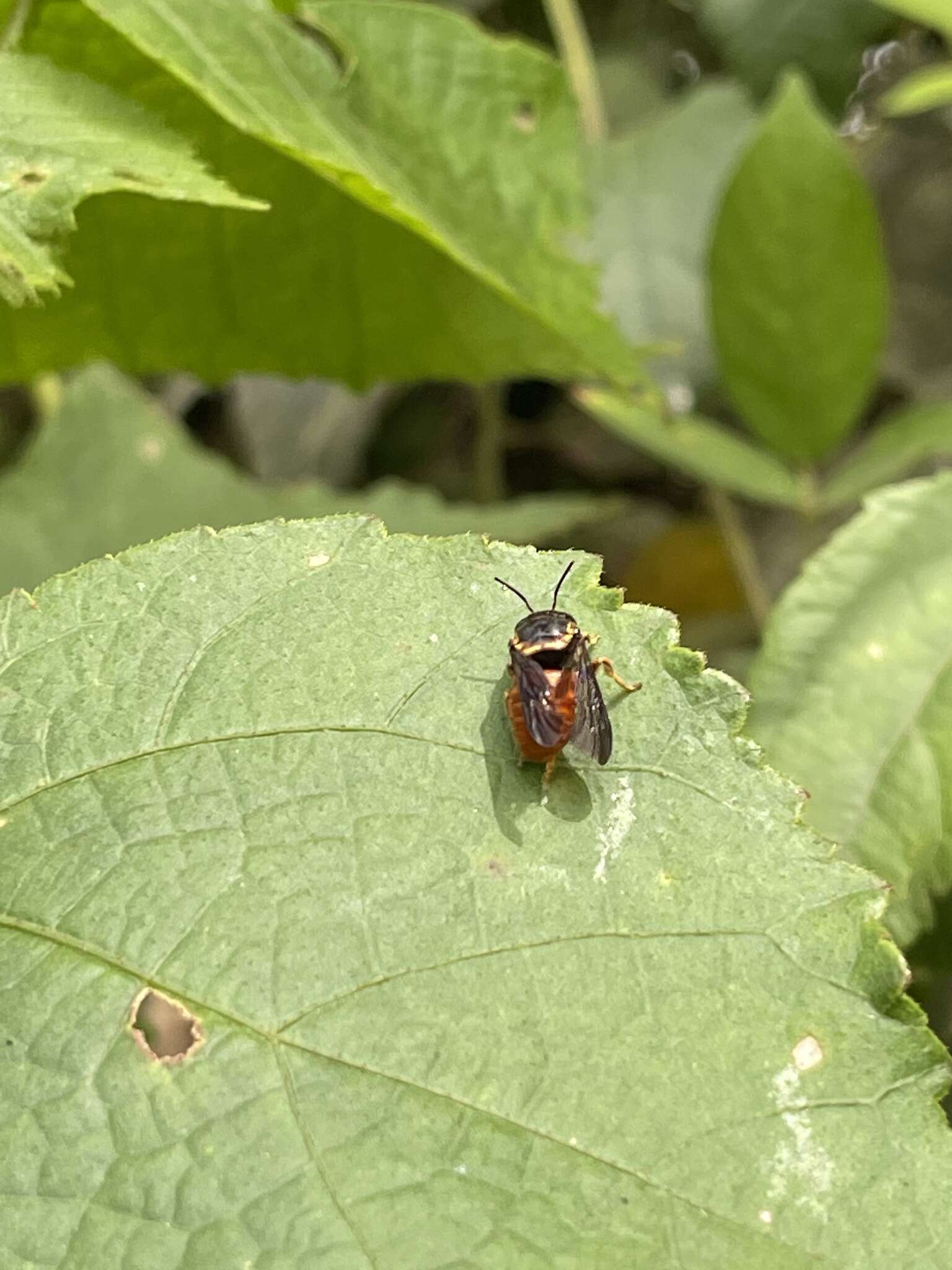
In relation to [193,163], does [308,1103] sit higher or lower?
lower

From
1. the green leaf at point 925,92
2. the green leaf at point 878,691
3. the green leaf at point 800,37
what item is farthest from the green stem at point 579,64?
the green leaf at point 878,691

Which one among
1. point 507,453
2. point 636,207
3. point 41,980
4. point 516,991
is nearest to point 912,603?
point 516,991

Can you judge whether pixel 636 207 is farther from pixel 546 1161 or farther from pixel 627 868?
pixel 546 1161

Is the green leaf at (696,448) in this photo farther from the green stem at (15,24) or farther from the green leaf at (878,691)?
the green stem at (15,24)

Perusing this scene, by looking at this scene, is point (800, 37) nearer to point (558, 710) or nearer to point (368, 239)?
point (368, 239)

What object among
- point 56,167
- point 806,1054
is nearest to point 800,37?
point 56,167

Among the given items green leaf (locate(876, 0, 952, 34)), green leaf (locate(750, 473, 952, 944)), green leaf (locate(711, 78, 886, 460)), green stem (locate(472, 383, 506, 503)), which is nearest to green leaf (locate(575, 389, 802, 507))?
green leaf (locate(711, 78, 886, 460))
